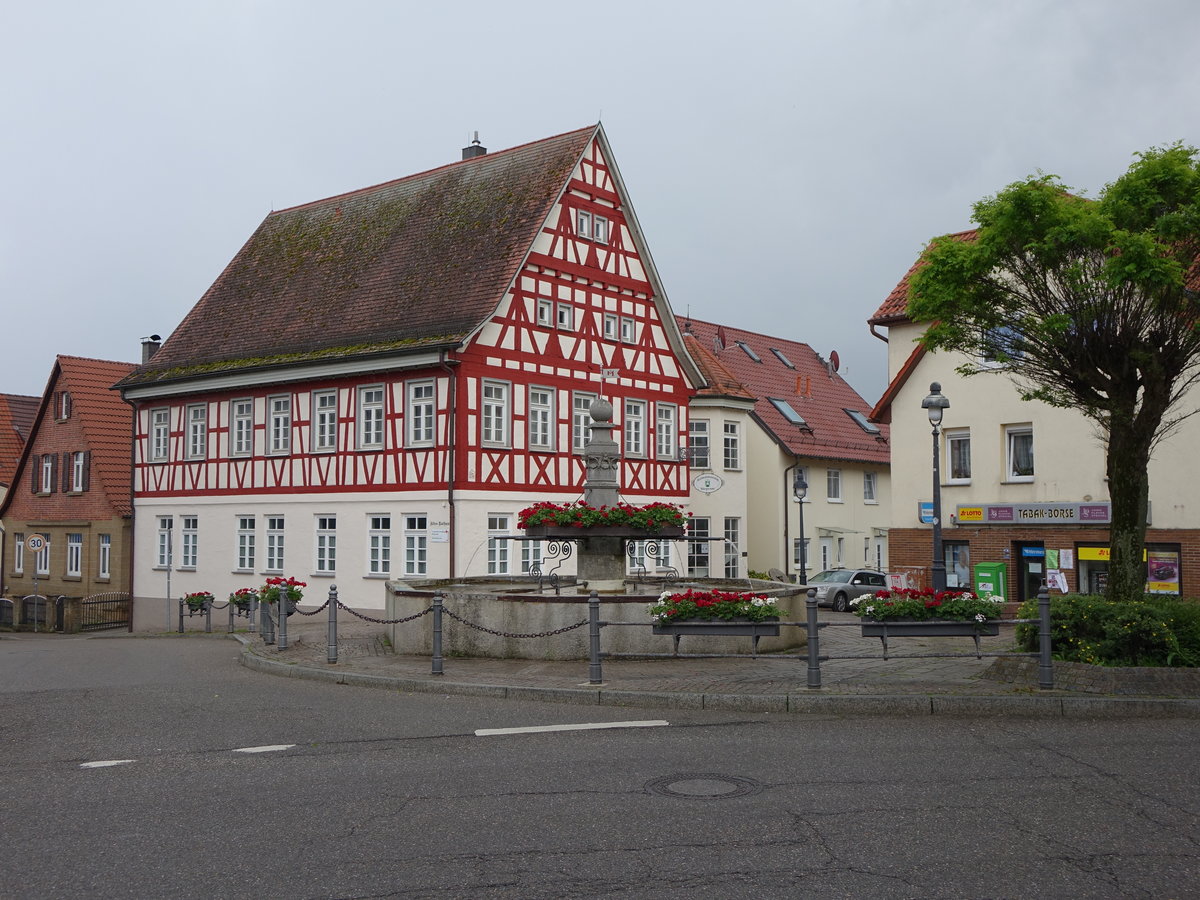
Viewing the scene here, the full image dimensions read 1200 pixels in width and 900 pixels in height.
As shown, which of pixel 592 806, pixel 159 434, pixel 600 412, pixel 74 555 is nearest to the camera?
pixel 592 806

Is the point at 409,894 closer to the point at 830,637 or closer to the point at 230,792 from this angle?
the point at 230,792

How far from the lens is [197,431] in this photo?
112ft

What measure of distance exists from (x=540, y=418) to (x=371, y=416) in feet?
13.7

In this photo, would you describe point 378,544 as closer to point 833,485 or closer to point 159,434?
point 159,434

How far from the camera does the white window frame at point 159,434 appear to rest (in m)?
35.0

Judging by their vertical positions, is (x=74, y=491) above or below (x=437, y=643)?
above

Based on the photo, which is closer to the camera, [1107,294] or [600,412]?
[1107,294]

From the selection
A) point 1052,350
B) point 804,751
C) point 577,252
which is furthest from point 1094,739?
point 577,252

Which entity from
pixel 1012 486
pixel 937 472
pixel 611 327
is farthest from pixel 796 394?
pixel 937 472

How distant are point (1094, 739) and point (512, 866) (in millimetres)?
5625

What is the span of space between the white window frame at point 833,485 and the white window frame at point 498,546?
16836mm

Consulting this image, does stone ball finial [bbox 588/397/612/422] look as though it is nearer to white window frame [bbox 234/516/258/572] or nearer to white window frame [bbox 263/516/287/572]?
white window frame [bbox 263/516/287/572]

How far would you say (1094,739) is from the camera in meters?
9.51

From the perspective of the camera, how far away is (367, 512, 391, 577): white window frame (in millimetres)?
28844
